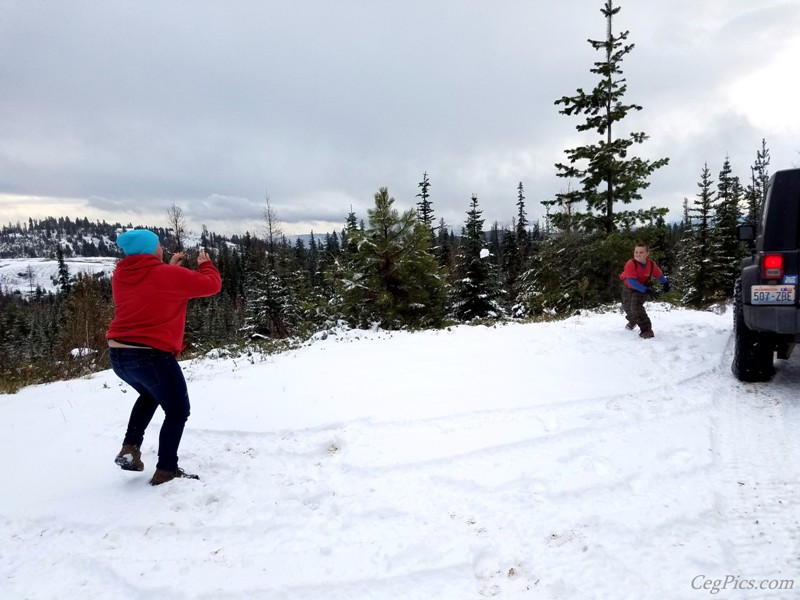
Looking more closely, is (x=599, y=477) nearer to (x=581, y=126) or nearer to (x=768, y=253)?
(x=768, y=253)

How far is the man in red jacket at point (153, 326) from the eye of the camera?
10.6ft

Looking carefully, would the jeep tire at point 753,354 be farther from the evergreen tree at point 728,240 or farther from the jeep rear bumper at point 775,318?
the evergreen tree at point 728,240

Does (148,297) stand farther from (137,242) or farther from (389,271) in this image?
(389,271)

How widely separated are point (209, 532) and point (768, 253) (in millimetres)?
5798

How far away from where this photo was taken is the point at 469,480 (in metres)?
3.37

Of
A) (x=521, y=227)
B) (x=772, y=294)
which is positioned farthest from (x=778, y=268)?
(x=521, y=227)

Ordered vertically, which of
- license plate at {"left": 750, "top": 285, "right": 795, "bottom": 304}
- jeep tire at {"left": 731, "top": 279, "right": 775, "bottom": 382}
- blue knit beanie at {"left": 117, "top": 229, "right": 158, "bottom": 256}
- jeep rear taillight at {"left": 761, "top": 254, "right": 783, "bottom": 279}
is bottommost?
jeep tire at {"left": 731, "top": 279, "right": 775, "bottom": 382}

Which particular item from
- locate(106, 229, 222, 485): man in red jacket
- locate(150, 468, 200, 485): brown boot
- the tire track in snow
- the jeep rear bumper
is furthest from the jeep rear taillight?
locate(150, 468, 200, 485): brown boot

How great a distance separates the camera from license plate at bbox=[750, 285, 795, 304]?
436 cm

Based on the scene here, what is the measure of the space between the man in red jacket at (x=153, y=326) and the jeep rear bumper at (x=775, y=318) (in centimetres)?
554

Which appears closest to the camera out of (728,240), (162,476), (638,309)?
(162,476)

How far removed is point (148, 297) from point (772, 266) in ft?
19.6

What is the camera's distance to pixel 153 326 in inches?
129

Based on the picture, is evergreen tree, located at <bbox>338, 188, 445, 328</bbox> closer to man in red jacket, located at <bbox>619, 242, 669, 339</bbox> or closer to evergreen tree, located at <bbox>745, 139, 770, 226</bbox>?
man in red jacket, located at <bbox>619, 242, 669, 339</bbox>
